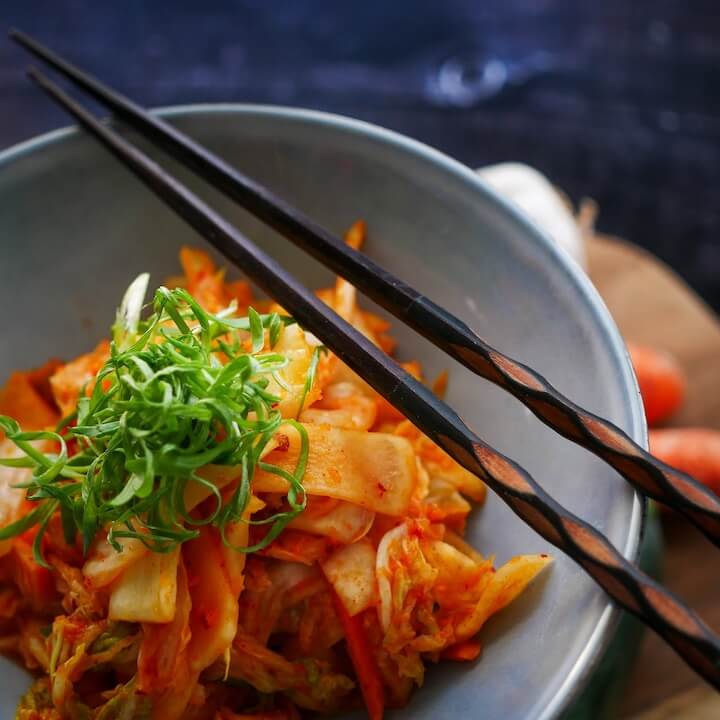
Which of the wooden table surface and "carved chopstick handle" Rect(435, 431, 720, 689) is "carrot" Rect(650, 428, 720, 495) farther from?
"carved chopstick handle" Rect(435, 431, 720, 689)

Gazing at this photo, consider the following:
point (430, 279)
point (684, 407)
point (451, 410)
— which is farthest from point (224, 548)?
point (684, 407)

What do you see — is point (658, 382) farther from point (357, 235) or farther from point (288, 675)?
point (288, 675)

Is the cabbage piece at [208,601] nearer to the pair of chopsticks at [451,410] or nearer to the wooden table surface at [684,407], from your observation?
the pair of chopsticks at [451,410]

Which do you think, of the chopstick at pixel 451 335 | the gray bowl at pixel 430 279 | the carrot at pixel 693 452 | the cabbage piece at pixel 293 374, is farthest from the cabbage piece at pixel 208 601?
the carrot at pixel 693 452

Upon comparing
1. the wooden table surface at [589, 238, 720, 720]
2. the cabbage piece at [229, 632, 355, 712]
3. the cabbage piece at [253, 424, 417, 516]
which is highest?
the cabbage piece at [253, 424, 417, 516]

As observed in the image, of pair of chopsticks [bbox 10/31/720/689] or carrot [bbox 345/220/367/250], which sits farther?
carrot [bbox 345/220/367/250]

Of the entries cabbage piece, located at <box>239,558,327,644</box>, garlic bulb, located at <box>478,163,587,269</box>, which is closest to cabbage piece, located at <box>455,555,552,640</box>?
cabbage piece, located at <box>239,558,327,644</box>

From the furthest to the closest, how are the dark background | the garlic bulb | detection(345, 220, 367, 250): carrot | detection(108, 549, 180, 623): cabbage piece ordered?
the dark background → the garlic bulb → detection(345, 220, 367, 250): carrot → detection(108, 549, 180, 623): cabbage piece
